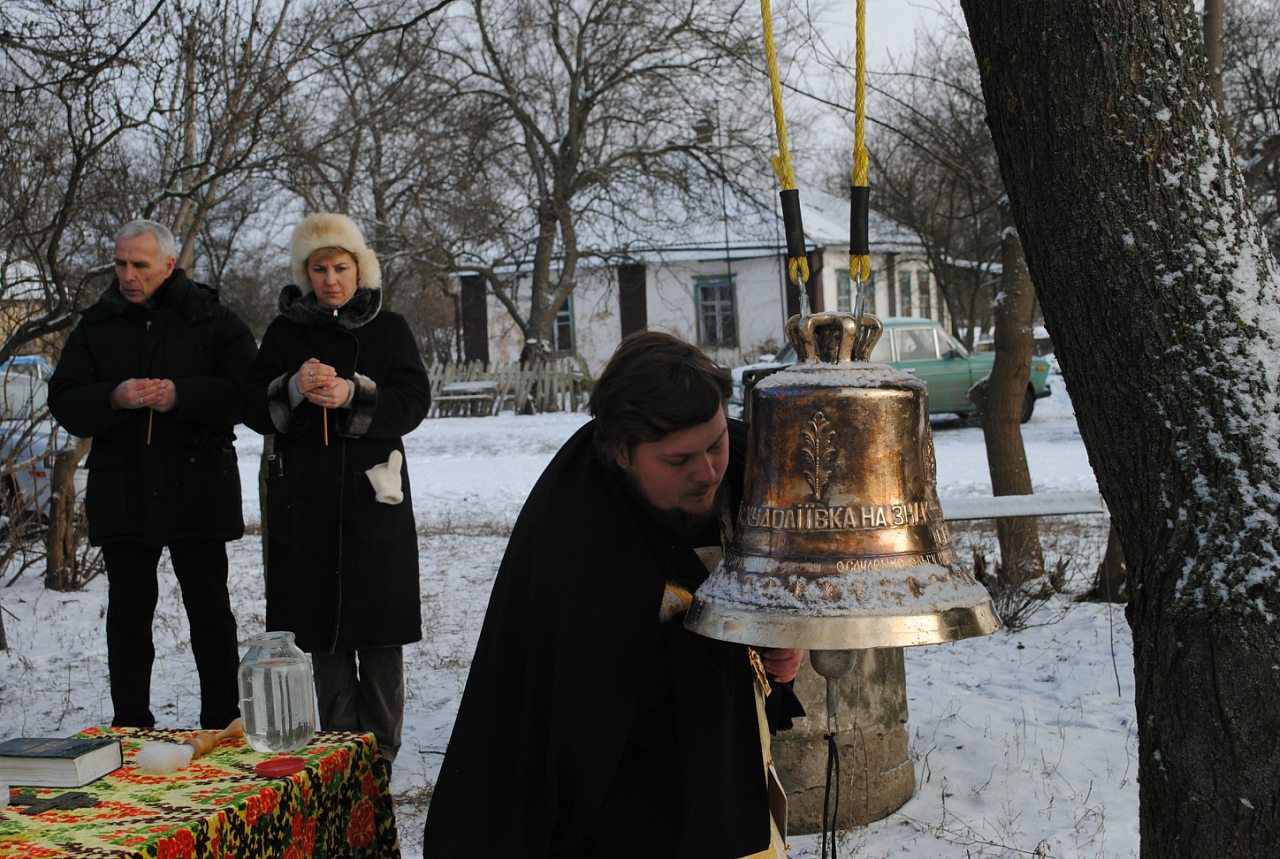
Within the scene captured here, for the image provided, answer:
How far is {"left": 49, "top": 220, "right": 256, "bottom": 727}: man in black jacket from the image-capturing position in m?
4.20

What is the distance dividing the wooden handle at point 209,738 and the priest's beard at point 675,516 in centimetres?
115

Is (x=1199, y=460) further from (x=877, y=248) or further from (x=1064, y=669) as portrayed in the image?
(x=877, y=248)

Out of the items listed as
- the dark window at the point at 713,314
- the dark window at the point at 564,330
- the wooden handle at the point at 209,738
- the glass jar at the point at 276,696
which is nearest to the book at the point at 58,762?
the wooden handle at the point at 209,738

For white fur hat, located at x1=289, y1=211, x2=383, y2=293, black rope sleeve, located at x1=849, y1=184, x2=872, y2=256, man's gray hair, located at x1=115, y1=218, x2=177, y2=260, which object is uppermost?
man's gray hair, located at x1=115, y1=218, x2=177, y2=260

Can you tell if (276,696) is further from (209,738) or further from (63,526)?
(63,526)

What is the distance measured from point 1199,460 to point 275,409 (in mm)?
2891

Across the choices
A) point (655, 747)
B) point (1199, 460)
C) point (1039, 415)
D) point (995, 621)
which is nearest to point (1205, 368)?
point (1199, 460)

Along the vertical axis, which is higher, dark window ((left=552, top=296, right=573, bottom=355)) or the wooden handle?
dark window ((left=552, top=296, right=573, bottom=355))

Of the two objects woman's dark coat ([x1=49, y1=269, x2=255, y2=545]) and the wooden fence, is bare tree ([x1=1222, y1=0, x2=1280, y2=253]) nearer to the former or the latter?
woman's dark coat ([x1=49, y1=269, x2=255, y2=545])

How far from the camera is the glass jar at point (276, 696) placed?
2.69 metres

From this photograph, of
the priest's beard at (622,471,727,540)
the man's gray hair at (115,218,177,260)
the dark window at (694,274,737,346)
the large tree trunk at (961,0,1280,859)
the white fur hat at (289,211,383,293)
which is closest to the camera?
the large tree trunk at (961,0,1280,859)

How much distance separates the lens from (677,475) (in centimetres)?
218

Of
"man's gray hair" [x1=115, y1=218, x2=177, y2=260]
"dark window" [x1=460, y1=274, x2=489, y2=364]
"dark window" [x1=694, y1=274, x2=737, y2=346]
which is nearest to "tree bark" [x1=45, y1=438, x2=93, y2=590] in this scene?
"man's gray hair" [x1=115, y1=218, x2=177, y2=260]

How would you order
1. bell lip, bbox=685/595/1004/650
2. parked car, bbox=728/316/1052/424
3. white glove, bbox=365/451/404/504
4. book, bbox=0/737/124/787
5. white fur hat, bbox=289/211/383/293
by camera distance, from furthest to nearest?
parked car, bbox=728/316/1052/424 < white fur hat, bbox=289/211/383/293 < white glove, bbox=365/451/404/504 < book, bbox=0/737/124/787 < bell lip, bbox=685/595/1004/650
